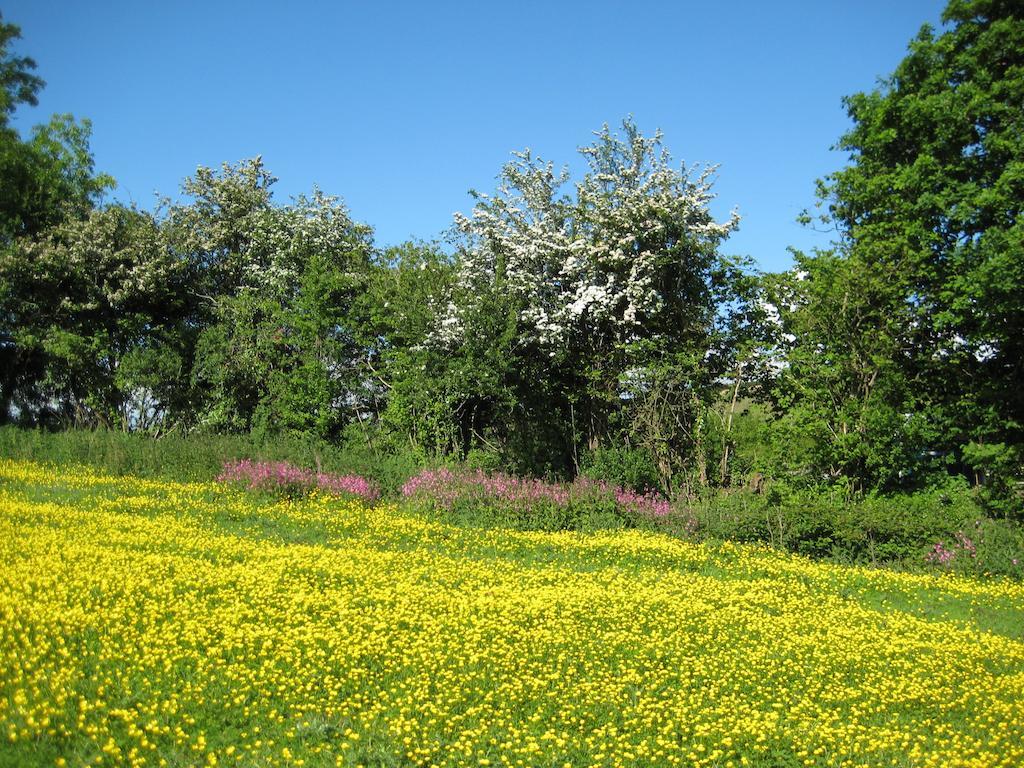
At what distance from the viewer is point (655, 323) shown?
63.7ft

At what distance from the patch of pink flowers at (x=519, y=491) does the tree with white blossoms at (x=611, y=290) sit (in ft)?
6.64

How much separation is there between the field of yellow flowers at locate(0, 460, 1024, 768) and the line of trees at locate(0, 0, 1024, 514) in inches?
204

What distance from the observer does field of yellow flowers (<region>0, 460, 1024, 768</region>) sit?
6.00 metres

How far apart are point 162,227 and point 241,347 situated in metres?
6.20

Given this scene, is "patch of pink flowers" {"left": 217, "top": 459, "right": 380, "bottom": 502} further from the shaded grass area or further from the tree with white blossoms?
the tree with white blossoms

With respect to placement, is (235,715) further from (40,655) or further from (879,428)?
(879,428)

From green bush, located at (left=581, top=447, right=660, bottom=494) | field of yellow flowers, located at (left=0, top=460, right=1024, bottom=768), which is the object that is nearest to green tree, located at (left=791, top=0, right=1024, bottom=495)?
green bush, located at (left=581, top=447, right=660, bottom=494)

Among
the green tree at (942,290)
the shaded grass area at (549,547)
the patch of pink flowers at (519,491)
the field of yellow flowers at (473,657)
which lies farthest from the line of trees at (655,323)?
the field of yellow flowers at (473,657)

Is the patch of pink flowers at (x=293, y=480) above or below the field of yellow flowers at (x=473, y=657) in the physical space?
above

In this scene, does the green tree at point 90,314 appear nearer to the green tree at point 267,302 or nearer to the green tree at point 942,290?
the green tree at point 267,302

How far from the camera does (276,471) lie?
699 inches

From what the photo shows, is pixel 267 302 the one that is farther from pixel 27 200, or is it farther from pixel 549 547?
pixel 549 547

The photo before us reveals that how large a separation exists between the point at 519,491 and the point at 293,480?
5.05 meters

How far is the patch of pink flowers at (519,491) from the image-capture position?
16.5m
